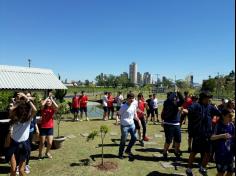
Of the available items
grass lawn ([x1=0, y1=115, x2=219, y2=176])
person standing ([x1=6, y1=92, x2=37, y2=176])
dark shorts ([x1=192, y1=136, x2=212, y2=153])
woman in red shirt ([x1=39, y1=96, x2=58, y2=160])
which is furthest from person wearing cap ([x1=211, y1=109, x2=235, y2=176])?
woman in red shirt ([x1=39, y1=96, x2=58, y2=160])

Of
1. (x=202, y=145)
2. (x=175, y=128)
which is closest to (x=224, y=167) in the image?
(x=202, y=145)

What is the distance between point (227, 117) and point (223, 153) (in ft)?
2.27

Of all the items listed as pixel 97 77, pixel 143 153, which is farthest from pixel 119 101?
pixel 97 77

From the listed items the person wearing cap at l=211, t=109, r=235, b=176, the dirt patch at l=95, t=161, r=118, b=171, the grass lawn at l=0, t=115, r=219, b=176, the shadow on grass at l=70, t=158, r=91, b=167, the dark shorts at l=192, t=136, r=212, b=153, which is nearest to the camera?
the person wearing cap at l=211, t=109, r=235, b=176

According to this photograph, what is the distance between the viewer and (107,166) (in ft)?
25.9

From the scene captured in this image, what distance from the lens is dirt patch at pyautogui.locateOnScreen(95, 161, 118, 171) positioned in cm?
775

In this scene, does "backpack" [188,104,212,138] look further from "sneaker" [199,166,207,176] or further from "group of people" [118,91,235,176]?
"sneaker" [199,166,207,176]

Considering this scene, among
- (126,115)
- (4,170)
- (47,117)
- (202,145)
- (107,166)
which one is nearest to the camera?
(202,145)

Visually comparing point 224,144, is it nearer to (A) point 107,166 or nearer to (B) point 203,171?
(B) point 203,171

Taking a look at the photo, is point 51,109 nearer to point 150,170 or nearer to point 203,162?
point 150,170

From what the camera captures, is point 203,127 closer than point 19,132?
No

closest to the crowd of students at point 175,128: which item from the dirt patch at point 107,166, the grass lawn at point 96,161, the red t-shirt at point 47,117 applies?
the red t-shirt at point 47,117

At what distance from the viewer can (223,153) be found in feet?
18.3

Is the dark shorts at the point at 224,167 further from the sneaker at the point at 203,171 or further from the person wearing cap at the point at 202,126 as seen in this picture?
the sneaker at the point at 203,171
